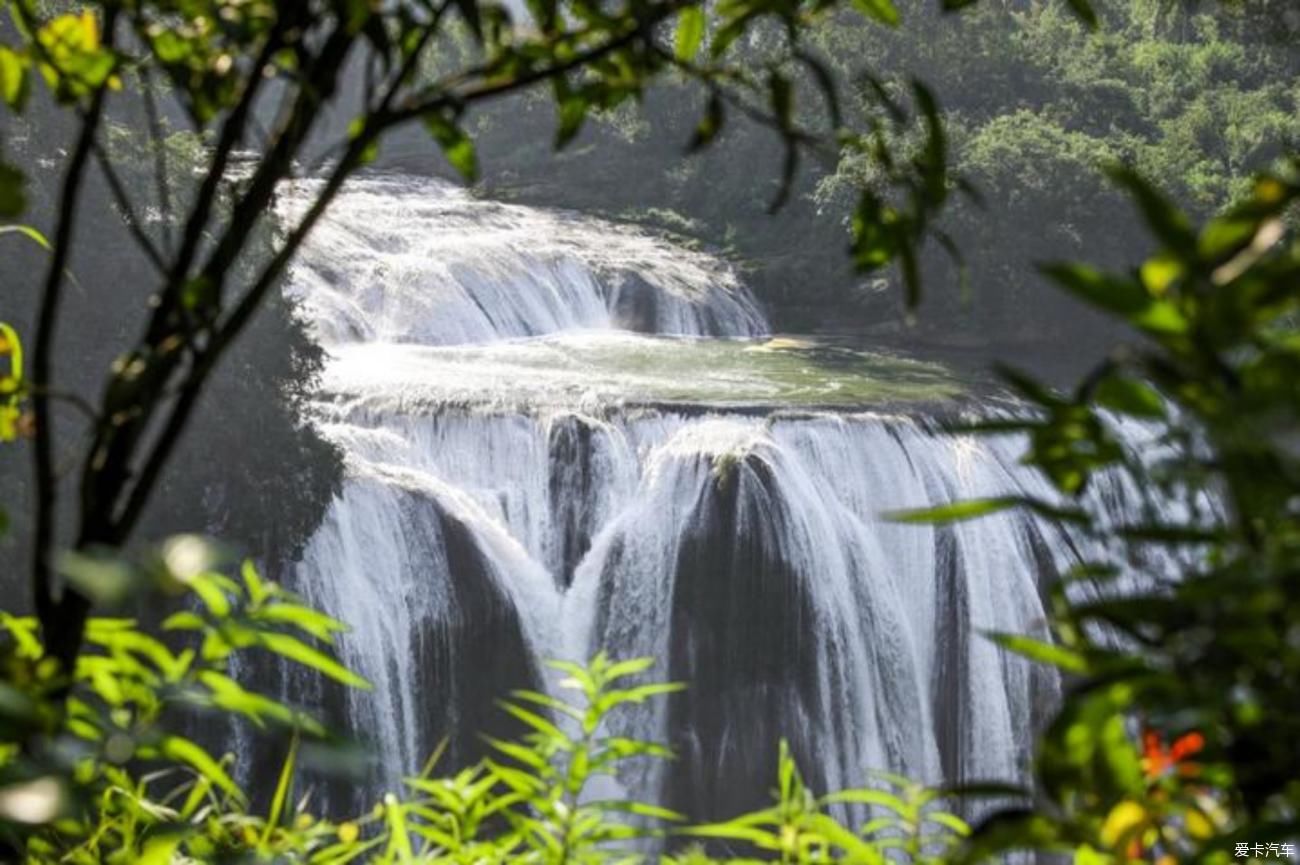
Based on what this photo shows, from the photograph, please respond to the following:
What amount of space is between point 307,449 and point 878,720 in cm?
573

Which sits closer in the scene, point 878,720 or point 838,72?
point 878,720

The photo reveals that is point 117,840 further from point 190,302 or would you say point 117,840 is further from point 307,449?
point 307,449

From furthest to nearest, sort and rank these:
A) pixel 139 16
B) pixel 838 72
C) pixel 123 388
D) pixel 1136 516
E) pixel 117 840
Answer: pixel 838 72
pixel 117 840
pixel 139 16
pixel 123 388
pixel 1136 516

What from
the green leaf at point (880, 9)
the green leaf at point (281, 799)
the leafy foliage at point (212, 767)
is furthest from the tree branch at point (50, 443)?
the green leaf at point (880, 9)

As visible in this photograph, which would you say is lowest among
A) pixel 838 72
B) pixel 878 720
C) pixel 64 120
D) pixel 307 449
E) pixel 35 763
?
pixel 35 763

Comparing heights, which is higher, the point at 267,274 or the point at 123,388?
the point at 267,274

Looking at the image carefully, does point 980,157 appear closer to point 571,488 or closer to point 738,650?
point 571,488

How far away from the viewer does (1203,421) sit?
96 centimetres

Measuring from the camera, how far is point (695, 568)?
58.2ft

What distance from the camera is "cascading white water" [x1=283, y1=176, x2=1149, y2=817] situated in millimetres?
16641

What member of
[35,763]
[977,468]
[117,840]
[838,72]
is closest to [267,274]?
[35,763]

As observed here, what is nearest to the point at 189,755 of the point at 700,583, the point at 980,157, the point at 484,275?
the point at 700,583

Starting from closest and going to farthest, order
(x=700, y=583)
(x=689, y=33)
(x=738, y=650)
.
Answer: (x=689, y=33)
(x=738, y=650)
(x=700, y=583)

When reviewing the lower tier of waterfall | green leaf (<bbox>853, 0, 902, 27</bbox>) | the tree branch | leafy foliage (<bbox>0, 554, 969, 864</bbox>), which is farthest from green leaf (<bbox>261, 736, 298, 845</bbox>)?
the lower tier of waterfall
